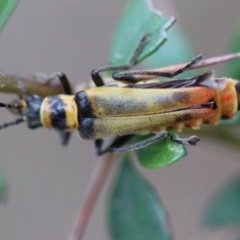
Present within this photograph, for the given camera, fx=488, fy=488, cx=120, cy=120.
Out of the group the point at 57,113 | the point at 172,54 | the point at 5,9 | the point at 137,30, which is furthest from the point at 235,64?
the point at 5,9

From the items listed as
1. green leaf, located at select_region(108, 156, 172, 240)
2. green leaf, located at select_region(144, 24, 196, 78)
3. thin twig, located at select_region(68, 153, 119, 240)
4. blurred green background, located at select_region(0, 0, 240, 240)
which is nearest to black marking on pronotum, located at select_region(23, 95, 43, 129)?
thin twig, located at select_region(68, 153, 119, 240)

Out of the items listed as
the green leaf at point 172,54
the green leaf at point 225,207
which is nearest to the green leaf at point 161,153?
the green leaf at point 172,54

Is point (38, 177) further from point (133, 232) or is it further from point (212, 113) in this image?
point (212, 113)

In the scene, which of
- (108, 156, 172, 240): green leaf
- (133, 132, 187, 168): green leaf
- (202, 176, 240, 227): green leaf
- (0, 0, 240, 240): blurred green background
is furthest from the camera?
(0, 0, 240, 240): blurred green background

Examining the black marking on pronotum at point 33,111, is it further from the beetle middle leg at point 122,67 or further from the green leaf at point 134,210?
the green leaf at point 134,210

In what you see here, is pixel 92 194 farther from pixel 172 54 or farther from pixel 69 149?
pixel 69 149

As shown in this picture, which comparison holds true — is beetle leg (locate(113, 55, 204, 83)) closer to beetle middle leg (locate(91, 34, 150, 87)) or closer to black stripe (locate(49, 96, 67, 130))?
beetle middle leg (locate(91, 34, 150, 87))
